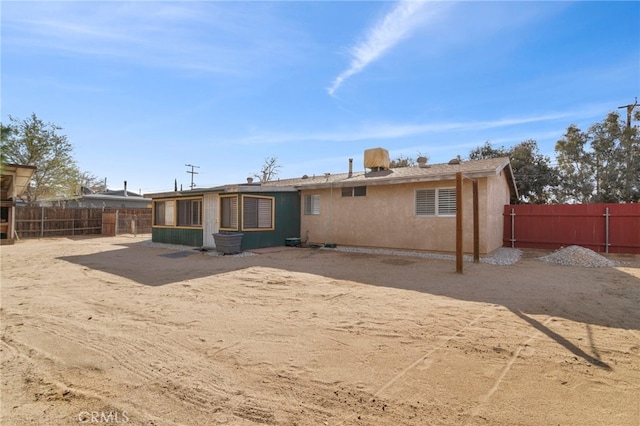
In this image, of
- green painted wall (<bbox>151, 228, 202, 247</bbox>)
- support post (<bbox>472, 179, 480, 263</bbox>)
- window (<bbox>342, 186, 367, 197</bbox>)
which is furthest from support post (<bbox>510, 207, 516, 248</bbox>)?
green painted wall (<bbox>151, 228, 202, 247</bbox>)

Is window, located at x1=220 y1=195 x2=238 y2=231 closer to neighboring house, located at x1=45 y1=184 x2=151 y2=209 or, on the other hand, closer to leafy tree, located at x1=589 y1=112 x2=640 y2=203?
leafy tree, located at x1=589 y1=112 x2=640 y2=203

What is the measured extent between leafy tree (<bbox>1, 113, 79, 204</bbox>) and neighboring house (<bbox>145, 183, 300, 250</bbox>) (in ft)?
42.4

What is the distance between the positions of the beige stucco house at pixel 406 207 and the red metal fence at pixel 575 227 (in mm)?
716

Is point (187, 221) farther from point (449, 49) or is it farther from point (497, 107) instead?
point (497, 107)

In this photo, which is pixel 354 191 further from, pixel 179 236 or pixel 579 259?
pixel 179 236

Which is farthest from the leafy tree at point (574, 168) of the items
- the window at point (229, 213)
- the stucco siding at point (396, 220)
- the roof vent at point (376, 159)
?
the window at point (229, 213)

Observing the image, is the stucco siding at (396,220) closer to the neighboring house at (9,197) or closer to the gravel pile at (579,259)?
the gravel pile at (579,259)

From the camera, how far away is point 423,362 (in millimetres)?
3150

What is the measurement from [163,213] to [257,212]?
20.3 ft

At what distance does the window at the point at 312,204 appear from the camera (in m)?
14.3

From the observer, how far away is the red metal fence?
1091 centimetres

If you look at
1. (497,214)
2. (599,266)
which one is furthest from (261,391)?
(497,214)

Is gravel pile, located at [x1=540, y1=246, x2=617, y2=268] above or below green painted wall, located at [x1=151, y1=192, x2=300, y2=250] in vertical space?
below

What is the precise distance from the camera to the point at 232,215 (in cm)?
1277
